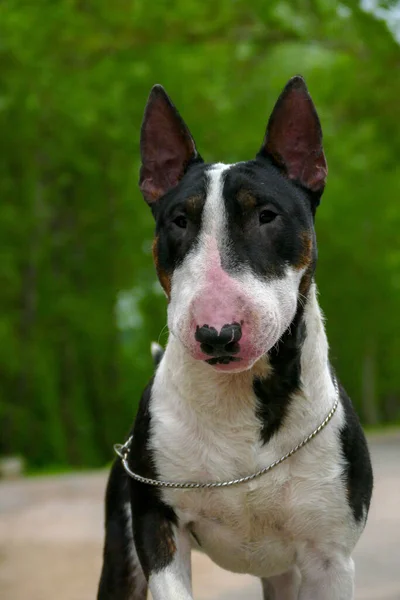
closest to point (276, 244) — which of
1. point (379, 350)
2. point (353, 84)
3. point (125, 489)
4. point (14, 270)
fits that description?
point (125, 489)

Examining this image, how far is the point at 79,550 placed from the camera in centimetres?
982

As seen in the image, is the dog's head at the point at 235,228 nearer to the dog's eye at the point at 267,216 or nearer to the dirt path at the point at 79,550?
the dog's eye at the point at 267,216

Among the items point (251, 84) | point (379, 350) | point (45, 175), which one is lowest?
point (379, 350)

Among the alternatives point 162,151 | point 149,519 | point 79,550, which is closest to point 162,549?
point 149,519

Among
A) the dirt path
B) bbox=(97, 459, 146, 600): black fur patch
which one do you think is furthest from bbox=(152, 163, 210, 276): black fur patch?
the dirt path

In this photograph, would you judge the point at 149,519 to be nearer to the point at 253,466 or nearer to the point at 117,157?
the point at 253,466

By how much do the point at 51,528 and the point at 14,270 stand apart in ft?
35.9

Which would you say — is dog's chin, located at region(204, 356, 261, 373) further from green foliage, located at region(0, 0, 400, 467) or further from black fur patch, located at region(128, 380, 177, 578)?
green foliage, located at region(0, 0, 400, 467)

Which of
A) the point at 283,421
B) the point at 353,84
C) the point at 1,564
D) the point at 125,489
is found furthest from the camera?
the point at 353,84

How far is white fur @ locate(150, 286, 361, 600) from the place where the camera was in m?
3.86

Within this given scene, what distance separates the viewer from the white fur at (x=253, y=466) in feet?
12.7

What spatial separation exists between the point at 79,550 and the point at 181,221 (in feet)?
21.8

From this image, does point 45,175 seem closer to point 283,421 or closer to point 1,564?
point 1,564

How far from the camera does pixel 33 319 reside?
22172 mm
